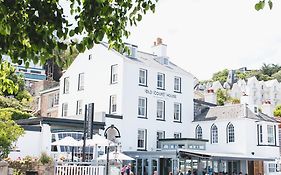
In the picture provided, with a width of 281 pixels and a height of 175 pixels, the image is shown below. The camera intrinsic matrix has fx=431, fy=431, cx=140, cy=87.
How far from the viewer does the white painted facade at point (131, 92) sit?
109 feet

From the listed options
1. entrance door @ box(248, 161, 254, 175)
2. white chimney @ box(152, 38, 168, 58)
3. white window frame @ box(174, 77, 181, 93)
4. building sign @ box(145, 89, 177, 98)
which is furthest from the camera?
white chimney @ box(152, 38, 168, 58)

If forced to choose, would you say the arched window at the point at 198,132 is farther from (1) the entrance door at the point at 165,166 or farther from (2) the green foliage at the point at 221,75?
(2) the green foliage at the point at 221,75

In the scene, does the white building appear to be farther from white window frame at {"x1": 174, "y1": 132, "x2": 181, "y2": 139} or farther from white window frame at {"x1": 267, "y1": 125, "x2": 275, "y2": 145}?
white window frame at {"x1": 174, "y1": 132, "x2": 181, "y2": 139}

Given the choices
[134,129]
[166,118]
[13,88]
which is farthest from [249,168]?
[13,88]

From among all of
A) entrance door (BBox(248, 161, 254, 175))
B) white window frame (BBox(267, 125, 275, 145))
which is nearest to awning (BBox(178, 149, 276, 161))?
entrance door (BBox(248, 161, 254, 175))

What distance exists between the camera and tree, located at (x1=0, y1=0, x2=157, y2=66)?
5.09 metres

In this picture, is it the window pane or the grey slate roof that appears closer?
the grey slate roof

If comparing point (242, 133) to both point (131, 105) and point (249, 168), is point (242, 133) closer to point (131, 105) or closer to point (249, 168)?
point (249, 168)

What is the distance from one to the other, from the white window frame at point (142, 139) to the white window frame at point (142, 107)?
4.15 feet

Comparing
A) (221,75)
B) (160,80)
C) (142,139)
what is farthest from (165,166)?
(221,75)

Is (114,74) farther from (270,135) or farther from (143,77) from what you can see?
(270,135)

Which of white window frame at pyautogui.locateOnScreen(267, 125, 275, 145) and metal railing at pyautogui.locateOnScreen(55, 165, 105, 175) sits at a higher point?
white window frame at pyautogui.locateOnScreen(267, 125, 275, 145)

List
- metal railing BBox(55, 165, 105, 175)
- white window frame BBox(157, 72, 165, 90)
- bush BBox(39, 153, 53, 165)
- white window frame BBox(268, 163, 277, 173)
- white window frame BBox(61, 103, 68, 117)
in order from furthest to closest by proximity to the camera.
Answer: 1. white window frame BBox(61, 103, 68, 117)
2. white window frame BBox(268, 163, 277, 173)
3. white window frame BBox(157, 72, 165, 90)
4. bush BBox(39, 153, 53, 165)
5. metal railing BBox(55, 165, 105, 175)

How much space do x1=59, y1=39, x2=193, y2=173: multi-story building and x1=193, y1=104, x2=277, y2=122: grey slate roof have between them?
142 centimetres
